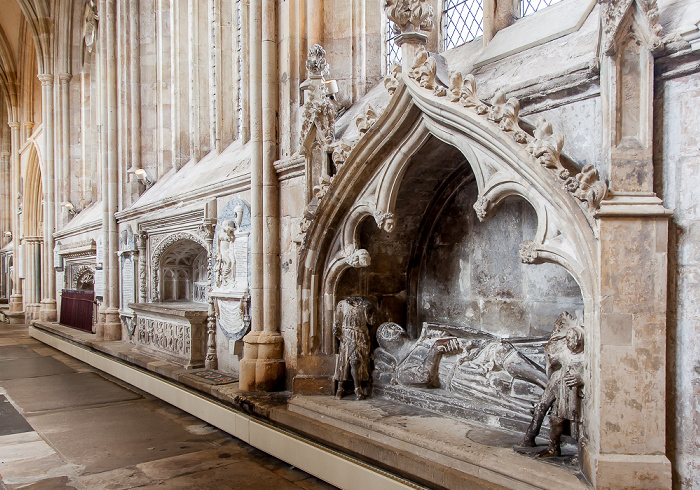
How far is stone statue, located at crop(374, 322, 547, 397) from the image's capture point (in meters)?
3.65

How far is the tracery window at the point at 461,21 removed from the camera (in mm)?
5141

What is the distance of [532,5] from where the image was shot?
15.4 ft

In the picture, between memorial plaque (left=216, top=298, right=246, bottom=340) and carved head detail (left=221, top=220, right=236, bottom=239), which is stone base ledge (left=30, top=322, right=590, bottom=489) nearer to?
memorial plaque (left=216, top=298, right=246, bottom=340)

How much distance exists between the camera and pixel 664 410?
8.84 feet

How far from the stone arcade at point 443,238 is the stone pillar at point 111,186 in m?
0.89

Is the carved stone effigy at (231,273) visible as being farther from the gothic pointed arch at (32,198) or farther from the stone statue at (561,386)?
the gothic pointed arch at (32,198)

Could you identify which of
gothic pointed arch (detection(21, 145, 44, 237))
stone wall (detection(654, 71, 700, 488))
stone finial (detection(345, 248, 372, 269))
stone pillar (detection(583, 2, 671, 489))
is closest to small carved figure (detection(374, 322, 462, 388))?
stone finial (detection(345, 248, 372, 269))

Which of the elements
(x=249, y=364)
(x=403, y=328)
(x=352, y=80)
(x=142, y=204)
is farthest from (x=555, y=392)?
(x=142, y=204)

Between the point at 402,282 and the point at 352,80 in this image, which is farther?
the point at 352,80

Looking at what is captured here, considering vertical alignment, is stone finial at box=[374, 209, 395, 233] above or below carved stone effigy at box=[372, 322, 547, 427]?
above

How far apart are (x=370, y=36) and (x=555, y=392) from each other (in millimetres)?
4148

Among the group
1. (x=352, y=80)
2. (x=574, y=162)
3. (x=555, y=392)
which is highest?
(x=352, y=80)

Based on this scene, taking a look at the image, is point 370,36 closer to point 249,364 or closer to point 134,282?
point 249,364

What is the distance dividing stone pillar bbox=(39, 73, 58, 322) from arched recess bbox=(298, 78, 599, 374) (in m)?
11.8
